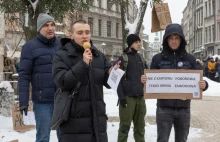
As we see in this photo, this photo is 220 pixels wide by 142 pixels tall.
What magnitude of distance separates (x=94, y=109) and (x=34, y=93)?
63.3 inches

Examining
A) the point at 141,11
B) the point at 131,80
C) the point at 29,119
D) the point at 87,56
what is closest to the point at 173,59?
the point at 131,80

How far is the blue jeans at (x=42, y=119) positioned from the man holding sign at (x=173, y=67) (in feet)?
4.25

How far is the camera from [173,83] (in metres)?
4.12

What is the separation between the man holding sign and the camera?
13.5 ft

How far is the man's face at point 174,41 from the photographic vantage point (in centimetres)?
415

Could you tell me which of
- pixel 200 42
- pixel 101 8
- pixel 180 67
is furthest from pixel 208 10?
pixel 180 67

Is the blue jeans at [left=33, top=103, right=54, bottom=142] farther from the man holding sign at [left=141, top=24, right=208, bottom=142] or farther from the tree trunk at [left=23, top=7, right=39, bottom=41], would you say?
the tree trunk at [left=23, top=7, right=39, bottom=41]

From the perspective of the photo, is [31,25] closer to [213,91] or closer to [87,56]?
[87,56]

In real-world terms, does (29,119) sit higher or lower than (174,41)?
lower

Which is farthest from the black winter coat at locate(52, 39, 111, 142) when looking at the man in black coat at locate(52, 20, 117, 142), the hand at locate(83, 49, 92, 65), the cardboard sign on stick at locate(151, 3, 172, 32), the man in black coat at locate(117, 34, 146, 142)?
the cardboard sign on stick at locate(151, 3, 172, 32)

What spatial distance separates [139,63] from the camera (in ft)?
18.4

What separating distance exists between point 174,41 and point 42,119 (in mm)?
1880

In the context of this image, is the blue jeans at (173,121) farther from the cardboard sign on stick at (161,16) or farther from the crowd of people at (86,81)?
the cardboard sign on stick at (161,16)

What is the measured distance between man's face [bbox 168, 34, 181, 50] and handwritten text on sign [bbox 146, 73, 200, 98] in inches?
12.8
